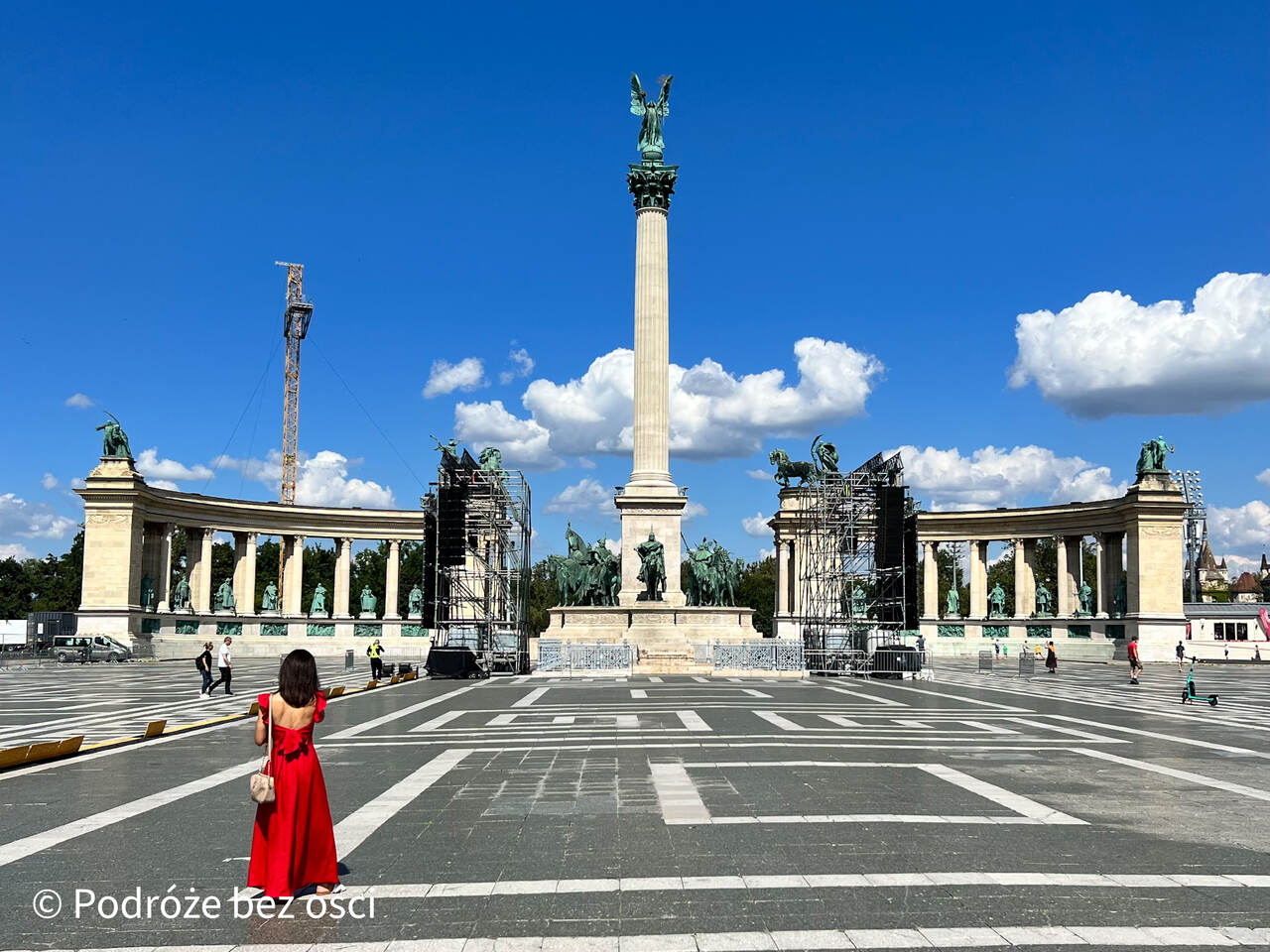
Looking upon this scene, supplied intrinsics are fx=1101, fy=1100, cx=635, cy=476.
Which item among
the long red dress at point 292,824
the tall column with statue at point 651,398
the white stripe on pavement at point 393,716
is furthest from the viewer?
the tall column with statue at point 651,398

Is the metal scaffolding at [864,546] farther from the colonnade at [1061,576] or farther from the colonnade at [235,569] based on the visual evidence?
the colonnade at [235,569]

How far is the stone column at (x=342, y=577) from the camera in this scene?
94.4 metres

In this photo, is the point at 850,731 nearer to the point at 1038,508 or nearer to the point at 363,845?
the point at 363,845

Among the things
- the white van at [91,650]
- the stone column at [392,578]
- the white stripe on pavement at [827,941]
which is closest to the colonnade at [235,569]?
the stone column at [392,578]

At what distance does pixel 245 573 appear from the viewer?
91938mm

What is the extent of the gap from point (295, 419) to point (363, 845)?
147329 mm

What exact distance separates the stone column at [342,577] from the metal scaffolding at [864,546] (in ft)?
157

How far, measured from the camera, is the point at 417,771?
56.4 ft

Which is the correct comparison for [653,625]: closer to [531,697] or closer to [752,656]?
[752,656]

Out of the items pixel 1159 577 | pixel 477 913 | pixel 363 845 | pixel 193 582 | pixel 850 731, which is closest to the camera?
pixel 477 913

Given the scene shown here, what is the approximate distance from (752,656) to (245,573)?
54.9 metres

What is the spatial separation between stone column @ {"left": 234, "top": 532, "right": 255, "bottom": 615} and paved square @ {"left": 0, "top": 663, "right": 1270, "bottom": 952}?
222 ft

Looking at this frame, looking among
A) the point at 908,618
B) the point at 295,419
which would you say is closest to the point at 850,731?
the point at 908,618

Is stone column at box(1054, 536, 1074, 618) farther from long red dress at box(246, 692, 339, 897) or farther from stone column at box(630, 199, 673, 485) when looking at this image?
long red dress at box(246, 692, 339, 897)
